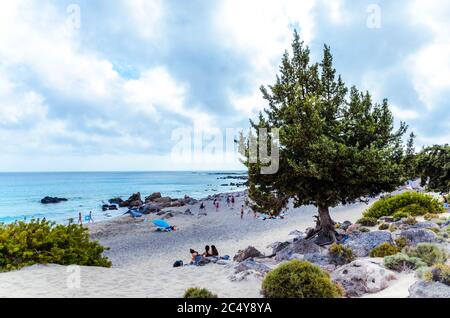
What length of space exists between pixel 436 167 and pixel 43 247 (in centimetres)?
2207

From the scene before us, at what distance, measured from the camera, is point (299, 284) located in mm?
9617

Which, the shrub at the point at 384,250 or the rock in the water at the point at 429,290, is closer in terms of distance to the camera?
the rock in the water at the point at 429,290

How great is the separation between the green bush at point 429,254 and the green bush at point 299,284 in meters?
4.92

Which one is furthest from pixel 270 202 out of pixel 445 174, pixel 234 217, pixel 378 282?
pixel 234 217

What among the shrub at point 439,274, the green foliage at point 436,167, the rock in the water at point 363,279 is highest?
the green foliage at point 436,167

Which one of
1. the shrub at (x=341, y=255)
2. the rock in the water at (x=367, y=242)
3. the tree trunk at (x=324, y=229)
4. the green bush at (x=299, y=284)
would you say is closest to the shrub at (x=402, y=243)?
the rock in the water at (x=367, y=242)

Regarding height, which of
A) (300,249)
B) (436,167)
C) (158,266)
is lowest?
(158,266)

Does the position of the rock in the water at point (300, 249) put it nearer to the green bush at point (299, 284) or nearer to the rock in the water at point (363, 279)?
the rock in the water at point (363, 279)

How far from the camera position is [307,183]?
18.0 metres

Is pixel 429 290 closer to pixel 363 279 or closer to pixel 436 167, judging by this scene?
pixel 363 279

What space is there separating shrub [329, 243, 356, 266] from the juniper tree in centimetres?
370

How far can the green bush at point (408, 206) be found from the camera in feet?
89.8

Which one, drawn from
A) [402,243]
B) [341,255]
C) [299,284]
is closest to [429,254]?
[402,243]

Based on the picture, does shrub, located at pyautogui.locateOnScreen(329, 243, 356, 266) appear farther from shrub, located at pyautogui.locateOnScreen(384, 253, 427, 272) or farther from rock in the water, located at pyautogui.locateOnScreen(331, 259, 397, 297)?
rock in the water, located at pyautogui.locateOnScreen(331, 259, 397, 297)
